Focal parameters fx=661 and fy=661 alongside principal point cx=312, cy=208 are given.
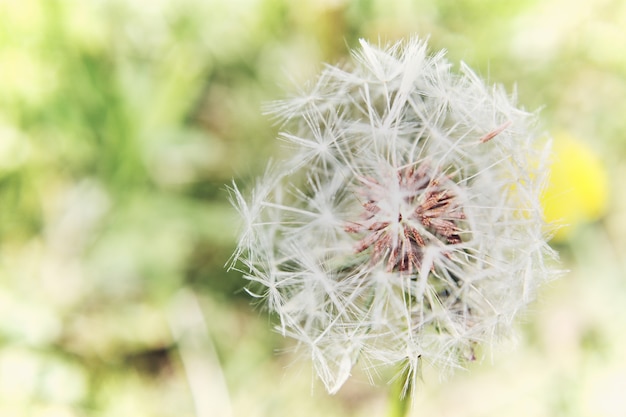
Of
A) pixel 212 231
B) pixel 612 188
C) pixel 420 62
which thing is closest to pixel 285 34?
pixel 212 231

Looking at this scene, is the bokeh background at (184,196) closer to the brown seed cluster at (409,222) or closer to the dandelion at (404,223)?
the dandelion at (404,223)

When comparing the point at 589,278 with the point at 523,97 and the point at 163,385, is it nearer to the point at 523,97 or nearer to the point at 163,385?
the point at 523,97

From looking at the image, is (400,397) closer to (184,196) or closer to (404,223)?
(404,223)

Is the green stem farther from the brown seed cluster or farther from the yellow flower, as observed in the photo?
the yellow flower

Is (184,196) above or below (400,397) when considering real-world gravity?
above

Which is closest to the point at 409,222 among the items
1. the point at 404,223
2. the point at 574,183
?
the point at 404,223

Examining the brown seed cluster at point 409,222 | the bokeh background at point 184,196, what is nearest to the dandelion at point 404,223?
the brown seed cluster at point 409,222

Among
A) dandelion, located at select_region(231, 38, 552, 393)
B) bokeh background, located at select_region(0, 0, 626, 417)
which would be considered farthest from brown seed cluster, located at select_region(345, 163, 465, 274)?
bokeh background, located at select_region(0, 0, 626, 417)
